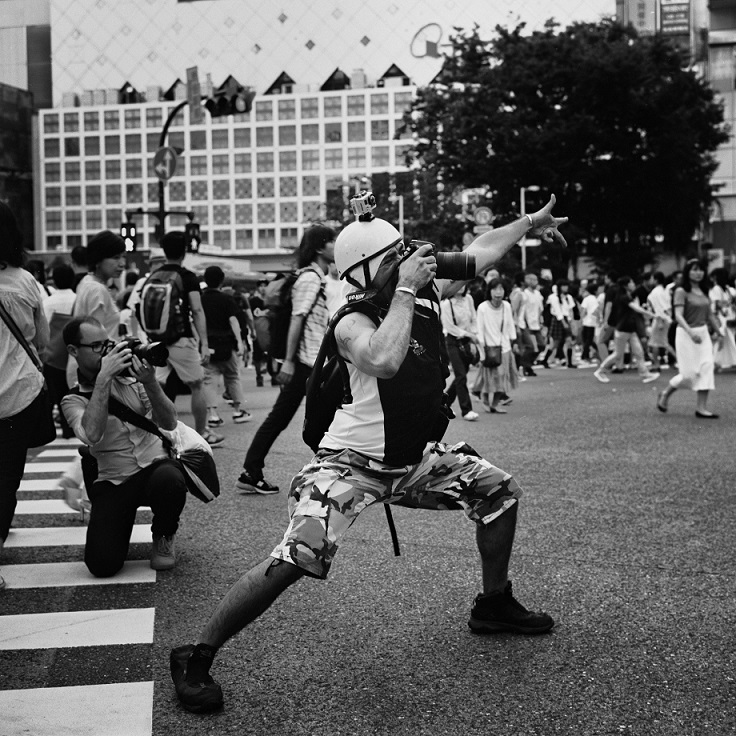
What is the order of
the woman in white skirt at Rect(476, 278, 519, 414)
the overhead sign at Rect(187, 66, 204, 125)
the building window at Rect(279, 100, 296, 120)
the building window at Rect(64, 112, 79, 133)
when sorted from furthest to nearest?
the building window at Rect(64, 112, 79, 133), the building window at Rect(279, 100, 296, 120), the overhead sign at Rect(187, 66, 204, 125), the woman in white skirt at Rect(476, 278, 519, 414)

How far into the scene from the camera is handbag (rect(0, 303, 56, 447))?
18.4ft

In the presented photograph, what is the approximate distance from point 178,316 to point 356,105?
→ 94.6 metres

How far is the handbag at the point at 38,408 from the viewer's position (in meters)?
5.62

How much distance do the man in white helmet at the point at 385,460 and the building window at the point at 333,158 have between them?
98701 mm

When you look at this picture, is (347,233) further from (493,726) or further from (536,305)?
(536,305)

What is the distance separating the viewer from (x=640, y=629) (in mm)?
4527

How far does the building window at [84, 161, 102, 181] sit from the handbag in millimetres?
103477

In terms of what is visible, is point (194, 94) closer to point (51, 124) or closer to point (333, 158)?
point (333, 158)

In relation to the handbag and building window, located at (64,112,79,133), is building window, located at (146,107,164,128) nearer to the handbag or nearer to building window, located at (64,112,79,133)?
building window, located at (64,112,79,133)

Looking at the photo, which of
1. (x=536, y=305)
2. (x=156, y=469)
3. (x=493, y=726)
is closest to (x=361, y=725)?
(x=493, y=726)

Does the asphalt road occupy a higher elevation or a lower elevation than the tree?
lower

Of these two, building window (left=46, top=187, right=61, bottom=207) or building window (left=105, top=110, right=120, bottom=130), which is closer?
building window (left=105, top=110, right=120, bottom=130)

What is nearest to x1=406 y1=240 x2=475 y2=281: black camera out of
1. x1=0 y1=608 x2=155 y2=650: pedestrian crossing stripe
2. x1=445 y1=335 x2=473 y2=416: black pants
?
x1=0 y1=608 x2=155 y2=650: pedestrian crossing stripe

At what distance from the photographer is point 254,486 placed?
26.5 feet
